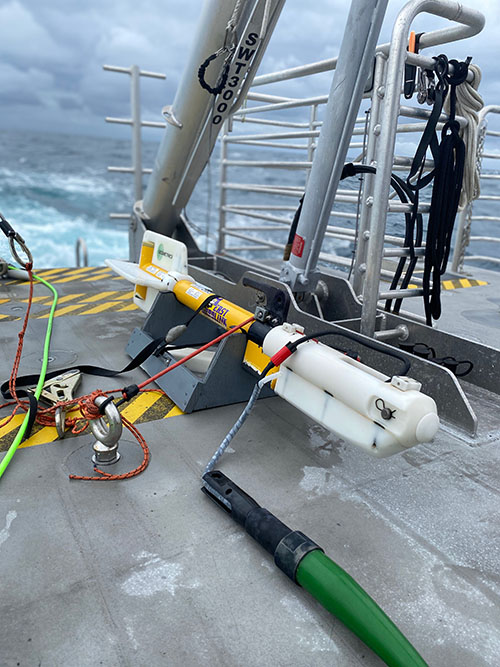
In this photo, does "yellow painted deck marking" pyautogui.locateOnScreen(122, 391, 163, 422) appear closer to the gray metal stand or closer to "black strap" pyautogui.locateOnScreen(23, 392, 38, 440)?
the gray metal stand

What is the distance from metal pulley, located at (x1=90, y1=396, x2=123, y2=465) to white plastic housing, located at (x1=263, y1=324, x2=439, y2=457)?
67cm

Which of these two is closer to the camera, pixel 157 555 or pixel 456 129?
pixel 157 555

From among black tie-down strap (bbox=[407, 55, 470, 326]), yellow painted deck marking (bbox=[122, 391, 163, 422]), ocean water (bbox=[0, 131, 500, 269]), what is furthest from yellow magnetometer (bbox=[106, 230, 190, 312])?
ocean water (bbox=[0, 131, 500, 269])

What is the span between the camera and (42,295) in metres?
4.42

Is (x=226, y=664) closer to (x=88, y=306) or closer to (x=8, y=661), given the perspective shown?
(x=8, y=661)

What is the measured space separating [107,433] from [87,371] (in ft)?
3.18

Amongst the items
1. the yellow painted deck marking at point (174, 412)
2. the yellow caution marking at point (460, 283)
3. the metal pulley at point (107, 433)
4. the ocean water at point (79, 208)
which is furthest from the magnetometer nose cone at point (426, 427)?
the ocean water at point (79, 208)

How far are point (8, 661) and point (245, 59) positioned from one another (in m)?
3.74

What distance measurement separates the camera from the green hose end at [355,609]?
3.69 ft

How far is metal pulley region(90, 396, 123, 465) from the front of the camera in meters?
1.82

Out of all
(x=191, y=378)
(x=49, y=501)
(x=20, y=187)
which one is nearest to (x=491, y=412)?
(x=191, y=378)

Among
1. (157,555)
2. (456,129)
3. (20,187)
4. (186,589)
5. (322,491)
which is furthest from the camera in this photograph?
(20,187)

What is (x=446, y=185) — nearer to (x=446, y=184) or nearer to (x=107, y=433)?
(x=446, y=184)

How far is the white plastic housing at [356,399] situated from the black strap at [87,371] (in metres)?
0.88
